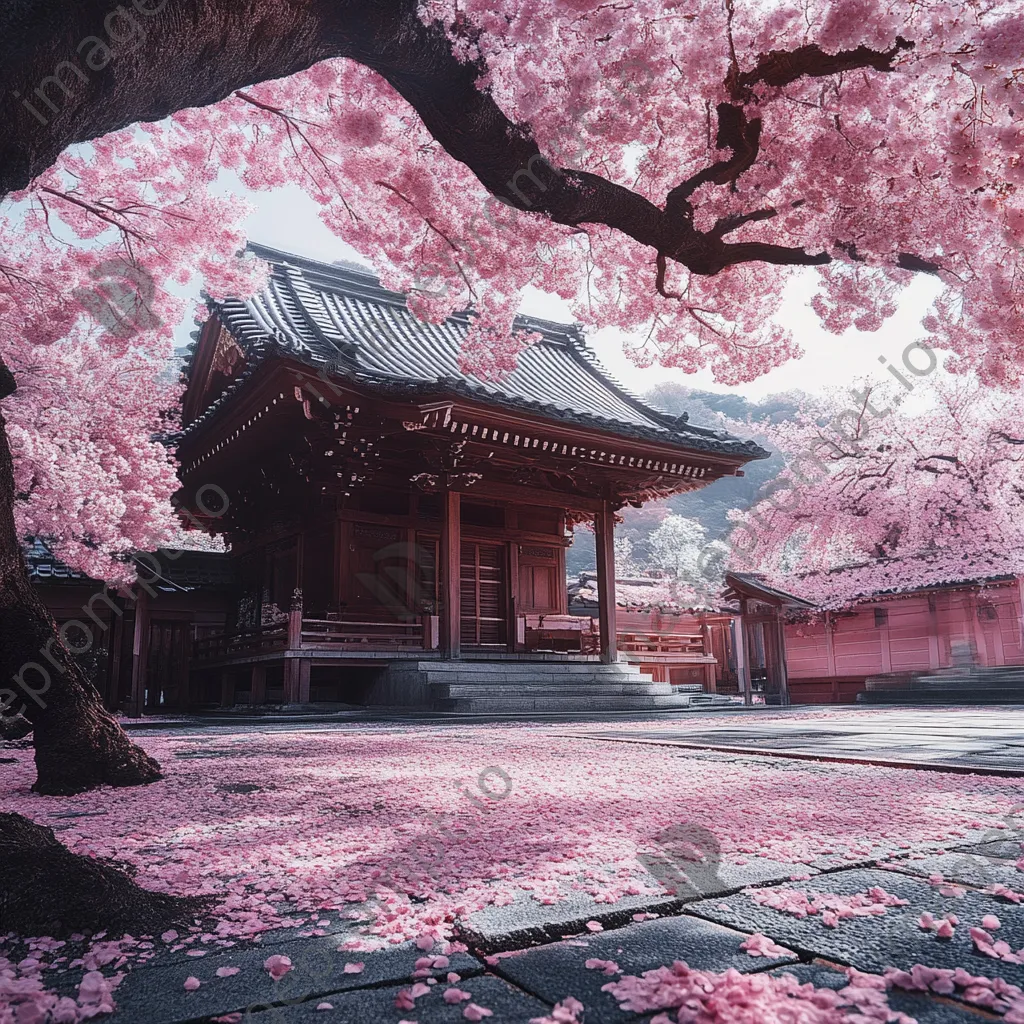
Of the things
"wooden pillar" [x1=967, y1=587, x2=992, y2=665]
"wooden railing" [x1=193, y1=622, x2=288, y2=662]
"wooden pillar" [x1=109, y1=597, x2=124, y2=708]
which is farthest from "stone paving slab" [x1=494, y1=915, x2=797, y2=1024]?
"wooden pillar" [x1=967, y1=587, x2=992, y2=665]

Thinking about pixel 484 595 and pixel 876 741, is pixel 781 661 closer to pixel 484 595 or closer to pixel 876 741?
pixel 484 595

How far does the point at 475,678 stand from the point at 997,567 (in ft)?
43.9

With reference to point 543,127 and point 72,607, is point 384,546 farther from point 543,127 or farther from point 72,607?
point 543,127

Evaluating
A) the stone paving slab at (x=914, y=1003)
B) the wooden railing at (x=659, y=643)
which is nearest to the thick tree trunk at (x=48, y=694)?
the stone paving slab at (x=914, y=1003)

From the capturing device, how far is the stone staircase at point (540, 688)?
10578 mm

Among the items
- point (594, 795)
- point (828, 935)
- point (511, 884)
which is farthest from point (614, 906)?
point (594, 795)

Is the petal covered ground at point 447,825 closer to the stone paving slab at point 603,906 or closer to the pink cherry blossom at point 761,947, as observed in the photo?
the stone paving slab at point 603,906

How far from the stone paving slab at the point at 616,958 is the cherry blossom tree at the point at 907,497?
18950mm

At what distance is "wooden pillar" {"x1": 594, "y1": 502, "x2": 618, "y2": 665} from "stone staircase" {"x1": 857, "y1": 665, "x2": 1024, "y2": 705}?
23.4ft

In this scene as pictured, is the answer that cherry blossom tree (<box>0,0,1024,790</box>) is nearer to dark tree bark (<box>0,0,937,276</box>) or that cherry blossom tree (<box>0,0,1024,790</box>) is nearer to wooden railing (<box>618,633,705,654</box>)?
dark tree bark (<box>0,0,937,276</box>)

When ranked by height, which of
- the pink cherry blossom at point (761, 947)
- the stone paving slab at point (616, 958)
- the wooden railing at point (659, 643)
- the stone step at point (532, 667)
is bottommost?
the stone paving slab at point (616, 958)

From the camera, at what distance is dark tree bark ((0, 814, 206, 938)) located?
1555mm

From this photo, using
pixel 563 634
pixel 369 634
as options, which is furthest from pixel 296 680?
pixel 563 634

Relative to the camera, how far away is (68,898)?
5.24 feet
